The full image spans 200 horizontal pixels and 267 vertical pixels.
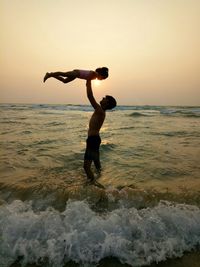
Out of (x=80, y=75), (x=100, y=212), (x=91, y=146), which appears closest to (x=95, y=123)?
(x=91, y=146)

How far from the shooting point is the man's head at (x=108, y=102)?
5445 mm

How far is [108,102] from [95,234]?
2703mm

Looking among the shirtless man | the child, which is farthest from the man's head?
the child

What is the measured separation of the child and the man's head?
63cm

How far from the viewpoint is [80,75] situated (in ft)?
16.0

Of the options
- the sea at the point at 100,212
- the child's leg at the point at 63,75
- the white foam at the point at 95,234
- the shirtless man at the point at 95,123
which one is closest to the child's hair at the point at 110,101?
the shirtless man at the point at 95,123

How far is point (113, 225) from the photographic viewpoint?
3.77m

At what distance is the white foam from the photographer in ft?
10.8

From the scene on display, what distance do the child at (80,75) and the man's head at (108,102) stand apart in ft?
2.07

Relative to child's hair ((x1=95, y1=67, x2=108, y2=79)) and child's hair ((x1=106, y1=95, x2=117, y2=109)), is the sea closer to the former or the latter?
child's hair ((x1=106, y1=95, x2=117, y2=109))

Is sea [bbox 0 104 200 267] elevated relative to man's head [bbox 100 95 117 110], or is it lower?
lower

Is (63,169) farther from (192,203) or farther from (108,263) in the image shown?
(108,263)

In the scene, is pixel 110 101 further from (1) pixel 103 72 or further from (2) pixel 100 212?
(2) pixel 100 212

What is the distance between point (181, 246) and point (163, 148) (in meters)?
6.39
